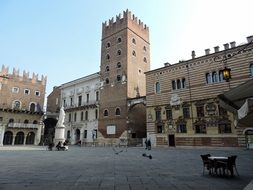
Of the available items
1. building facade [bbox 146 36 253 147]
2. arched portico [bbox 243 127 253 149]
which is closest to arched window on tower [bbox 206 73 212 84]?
building facade [bbox 146 36 253 147]

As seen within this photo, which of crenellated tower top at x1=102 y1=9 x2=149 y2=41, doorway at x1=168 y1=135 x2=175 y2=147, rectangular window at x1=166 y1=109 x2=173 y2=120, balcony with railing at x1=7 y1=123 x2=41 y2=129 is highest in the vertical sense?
crenellated tower top at x1=102 y1=9 x2=149 y2=41

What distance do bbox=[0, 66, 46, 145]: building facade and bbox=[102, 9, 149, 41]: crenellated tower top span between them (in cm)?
1715

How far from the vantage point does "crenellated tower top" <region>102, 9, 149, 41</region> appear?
35.5 m

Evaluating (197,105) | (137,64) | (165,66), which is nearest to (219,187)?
(197,105)

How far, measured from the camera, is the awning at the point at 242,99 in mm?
5633

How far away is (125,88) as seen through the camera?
105 feet

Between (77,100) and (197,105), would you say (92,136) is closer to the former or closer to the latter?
(77,100)

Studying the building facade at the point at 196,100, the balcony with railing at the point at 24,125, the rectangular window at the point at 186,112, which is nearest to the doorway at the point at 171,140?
the building facade at the point at 196,100

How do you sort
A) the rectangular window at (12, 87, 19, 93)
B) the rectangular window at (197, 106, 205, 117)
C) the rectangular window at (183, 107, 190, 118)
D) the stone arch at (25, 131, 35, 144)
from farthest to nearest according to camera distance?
the stone arch at (25, 131, 35, 144)
the rectangular window at (12, 87, 19, 93)
the rectangular window at (183, 107, 190, 118)
the rectangular window at (197, 106, 205, 117)

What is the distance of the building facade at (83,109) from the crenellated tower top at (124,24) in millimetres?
8546

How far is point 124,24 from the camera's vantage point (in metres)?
35.4

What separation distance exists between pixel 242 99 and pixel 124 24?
3077 cm

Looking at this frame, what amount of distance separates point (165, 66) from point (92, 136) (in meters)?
17.8

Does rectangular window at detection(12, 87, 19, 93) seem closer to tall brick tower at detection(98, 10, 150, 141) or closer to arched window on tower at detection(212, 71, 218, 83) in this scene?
tall brick tower at detection(98, 10, 150, 141)
